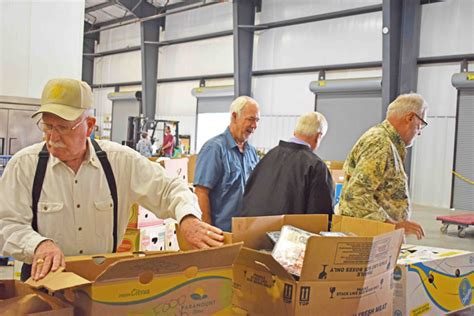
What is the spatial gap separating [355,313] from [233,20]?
12.7 m

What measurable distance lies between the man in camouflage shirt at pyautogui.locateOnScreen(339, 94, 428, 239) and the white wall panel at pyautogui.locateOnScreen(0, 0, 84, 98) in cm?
358

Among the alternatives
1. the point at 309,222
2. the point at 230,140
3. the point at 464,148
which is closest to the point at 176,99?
the point at 464,148

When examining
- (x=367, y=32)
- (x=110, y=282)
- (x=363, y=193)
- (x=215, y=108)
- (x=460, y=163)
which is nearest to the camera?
(x=110, y=282)

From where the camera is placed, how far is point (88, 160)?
5.96 feet

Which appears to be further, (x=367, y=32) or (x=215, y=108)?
(x=215, y=108)

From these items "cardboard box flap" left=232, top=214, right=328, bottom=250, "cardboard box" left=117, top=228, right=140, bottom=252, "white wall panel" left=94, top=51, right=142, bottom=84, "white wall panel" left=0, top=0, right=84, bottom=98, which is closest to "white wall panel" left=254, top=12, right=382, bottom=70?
"white wall panel" left=94, top=51, right=142, bottom=84

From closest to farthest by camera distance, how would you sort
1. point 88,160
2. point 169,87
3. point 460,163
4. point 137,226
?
point 88,160 → point 137,226 → point 460,163 → point 169,87

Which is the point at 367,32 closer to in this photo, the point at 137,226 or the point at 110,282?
the point at 137,226

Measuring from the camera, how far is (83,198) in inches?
70.9

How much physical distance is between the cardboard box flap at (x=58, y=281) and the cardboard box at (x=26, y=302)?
1.7 inches

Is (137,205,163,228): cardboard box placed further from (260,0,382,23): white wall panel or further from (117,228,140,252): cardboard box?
(260,0,382,23): white wall panel

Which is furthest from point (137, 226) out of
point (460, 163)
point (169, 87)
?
point (169, 87)

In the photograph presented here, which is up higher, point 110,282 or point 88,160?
point 88,160

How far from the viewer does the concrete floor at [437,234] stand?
7.14 metres
